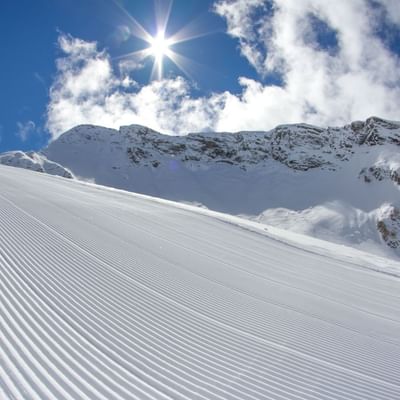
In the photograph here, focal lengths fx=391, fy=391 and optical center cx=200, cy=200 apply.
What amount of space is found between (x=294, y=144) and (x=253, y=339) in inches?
3387

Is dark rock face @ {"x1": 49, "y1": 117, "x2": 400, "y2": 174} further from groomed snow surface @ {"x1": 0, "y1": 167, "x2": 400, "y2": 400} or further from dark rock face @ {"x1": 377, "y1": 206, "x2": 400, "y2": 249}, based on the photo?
groomed snow surface @ {"x1": 0, "y1": 167, "x2": 400, "y2": 400}

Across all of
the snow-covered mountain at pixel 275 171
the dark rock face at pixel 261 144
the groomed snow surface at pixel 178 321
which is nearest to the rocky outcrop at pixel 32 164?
the snow-covered mountain at pixel 275 171

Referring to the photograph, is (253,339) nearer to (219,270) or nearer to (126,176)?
(219,270)

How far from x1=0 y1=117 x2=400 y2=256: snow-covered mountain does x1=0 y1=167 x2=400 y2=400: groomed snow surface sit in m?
42.0

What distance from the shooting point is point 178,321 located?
21.3ft

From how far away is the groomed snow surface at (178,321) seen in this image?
14.8 feet

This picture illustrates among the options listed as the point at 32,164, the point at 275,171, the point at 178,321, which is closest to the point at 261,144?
the point at 275,171

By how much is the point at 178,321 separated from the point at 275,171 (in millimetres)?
75394

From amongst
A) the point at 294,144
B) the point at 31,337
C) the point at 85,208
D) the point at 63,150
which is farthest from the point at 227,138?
the point at 31,337

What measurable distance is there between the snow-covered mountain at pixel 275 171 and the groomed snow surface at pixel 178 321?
138 feet

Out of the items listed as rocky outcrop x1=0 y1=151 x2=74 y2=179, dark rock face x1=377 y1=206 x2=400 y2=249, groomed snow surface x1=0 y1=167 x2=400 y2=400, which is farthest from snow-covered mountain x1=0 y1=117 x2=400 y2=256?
groomed snow surface x1=0 y1=167 x2=400 y2=400

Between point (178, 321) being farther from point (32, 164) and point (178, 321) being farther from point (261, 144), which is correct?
point (261, 144)

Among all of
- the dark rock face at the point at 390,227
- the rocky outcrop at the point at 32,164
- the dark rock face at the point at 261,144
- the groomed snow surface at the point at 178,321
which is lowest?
the groomed snow surface at the point at 178,321

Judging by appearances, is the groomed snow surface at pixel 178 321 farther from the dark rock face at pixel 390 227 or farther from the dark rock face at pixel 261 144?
the dark rock face at pixel 261 144
